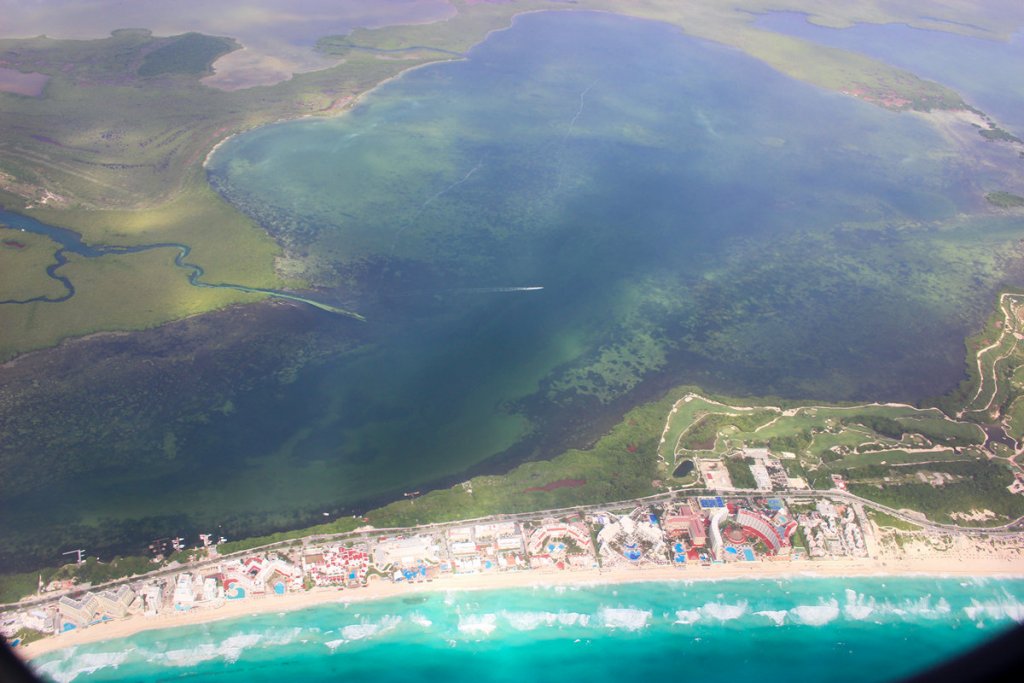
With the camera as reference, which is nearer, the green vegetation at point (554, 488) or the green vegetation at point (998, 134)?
the green vegetation at point (554, 488)

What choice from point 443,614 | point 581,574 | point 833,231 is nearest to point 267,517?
point 443,614

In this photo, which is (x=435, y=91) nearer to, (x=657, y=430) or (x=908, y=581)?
(x=657, y=430)

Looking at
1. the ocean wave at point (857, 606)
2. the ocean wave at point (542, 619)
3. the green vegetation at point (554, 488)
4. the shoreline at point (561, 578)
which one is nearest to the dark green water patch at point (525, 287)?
the green vegetation at point (554, 488)

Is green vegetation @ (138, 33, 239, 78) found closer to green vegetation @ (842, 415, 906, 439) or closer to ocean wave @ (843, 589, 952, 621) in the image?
green vegetation @ (842, 415, 906, 439)

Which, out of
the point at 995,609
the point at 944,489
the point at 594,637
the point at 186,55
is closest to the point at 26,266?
the point at 594,637

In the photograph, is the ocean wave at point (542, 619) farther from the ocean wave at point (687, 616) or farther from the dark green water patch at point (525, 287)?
the dark green water patch at point (525, 287)

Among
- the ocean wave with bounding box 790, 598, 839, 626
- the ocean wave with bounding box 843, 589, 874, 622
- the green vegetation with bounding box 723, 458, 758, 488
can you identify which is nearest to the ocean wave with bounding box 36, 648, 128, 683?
the ocean wave with bounding box 790, 598, 839, 626

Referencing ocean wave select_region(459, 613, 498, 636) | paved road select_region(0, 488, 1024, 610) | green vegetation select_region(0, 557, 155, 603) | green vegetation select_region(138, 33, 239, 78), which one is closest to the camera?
green vegetation select_region(0, 557, 155, 603)
